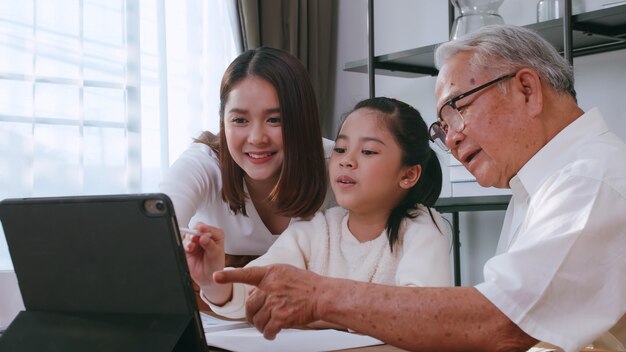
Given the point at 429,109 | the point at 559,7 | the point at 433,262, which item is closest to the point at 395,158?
the point at 433,262

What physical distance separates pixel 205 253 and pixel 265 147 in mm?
658

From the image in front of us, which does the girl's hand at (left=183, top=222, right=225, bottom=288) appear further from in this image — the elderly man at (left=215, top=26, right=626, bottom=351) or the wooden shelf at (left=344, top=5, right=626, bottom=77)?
the wooden shelf at (left=344, top=5, right=626, bottom=77)

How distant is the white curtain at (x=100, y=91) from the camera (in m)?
2.92

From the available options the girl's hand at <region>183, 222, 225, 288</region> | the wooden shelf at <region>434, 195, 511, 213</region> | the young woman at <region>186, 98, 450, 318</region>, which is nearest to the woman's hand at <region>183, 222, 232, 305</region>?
the girl's hand at <region>183, 222, 225, 288</region>

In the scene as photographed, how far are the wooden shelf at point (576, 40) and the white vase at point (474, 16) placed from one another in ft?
0.41

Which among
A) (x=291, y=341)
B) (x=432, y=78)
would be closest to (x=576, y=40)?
(x=432, y=78)

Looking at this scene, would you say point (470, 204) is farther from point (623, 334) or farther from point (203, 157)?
point (623, 334)

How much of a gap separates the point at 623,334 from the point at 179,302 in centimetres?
62

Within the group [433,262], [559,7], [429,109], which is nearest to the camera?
[433,262]

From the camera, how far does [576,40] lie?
2.72 meters

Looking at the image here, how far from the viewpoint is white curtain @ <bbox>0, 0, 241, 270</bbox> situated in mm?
2922

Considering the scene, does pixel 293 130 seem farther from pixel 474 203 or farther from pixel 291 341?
pixel 474 203

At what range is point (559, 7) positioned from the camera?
8.90 ft

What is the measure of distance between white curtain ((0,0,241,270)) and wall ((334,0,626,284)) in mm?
796
